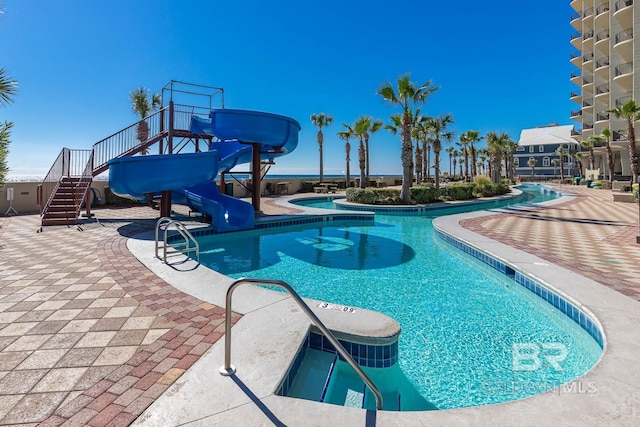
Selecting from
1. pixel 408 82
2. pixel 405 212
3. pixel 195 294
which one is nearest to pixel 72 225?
pixel 195 294

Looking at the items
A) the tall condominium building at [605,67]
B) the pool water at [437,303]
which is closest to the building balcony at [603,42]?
the tall condominium building at [605,67]

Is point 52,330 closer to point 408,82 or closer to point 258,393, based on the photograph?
point 258,393

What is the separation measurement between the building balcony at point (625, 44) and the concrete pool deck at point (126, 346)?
126ft

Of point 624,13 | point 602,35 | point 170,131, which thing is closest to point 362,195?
point 170,131

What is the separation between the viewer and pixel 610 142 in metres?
34.0

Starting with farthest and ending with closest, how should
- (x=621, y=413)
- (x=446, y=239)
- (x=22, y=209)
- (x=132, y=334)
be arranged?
1. (x=22, y=209)
2. (x=446, y=239)
3. (x=132, y=334)
4. (x=621, y=413)

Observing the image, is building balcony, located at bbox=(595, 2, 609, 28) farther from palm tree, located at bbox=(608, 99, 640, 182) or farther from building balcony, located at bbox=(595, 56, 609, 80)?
palm tree, located at bbox=(608, 99, 640, 182)

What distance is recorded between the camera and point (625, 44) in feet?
102

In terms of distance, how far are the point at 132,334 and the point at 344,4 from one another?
868 inches

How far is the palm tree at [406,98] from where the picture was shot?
1781 cm

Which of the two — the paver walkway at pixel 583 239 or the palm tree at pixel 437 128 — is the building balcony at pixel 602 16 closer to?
the palm tree at pixel 437 128

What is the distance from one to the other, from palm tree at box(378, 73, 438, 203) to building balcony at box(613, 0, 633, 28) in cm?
3072

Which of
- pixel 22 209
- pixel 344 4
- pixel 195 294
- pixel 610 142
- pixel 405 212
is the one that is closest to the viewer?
pixel 195 294

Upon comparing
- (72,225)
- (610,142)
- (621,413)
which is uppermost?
(610,142)
